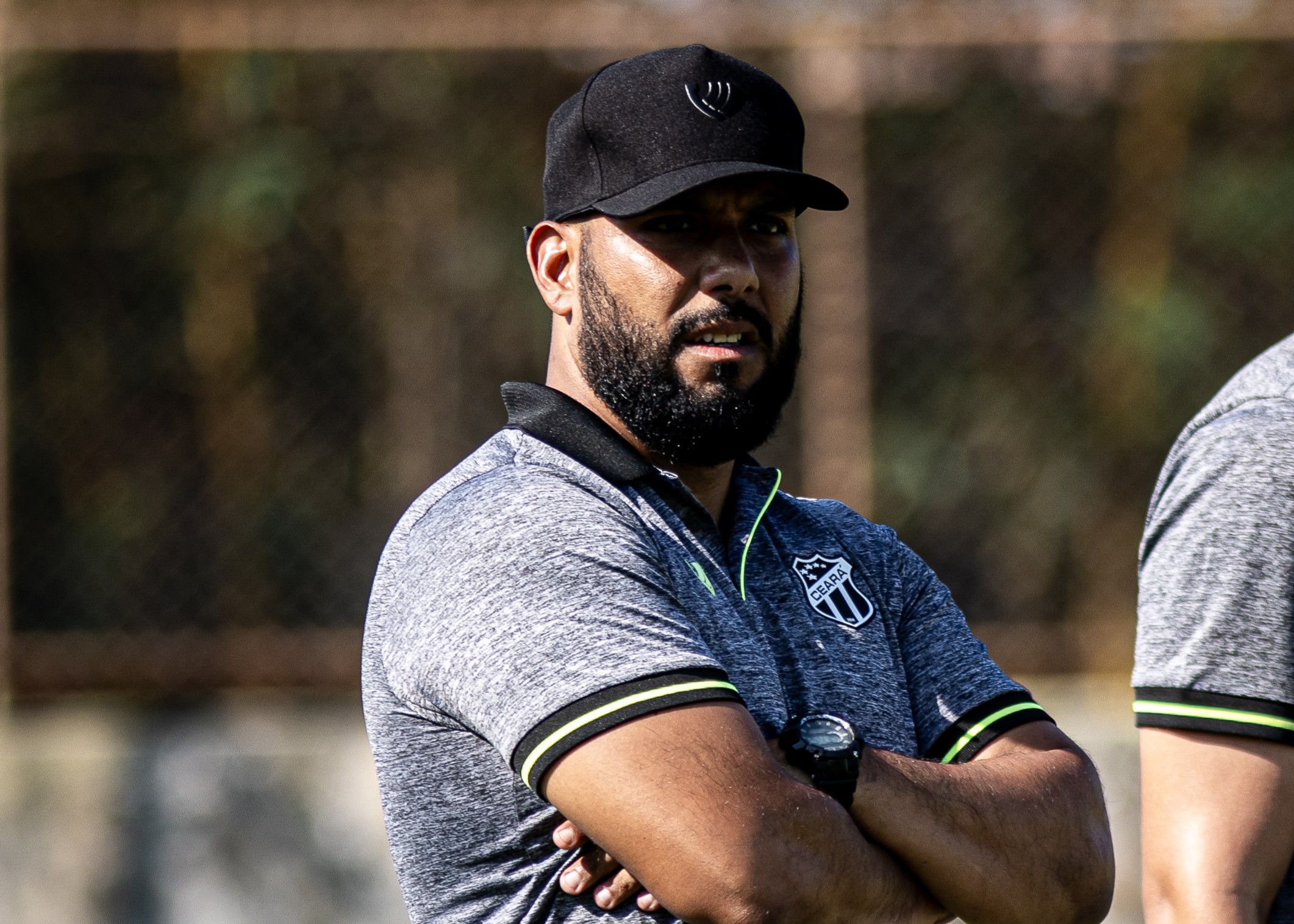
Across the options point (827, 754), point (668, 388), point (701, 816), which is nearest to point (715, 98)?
point (668, 388)

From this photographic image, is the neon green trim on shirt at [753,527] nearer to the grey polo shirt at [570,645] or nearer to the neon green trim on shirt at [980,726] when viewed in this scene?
the grey polo shirt at [570,645]

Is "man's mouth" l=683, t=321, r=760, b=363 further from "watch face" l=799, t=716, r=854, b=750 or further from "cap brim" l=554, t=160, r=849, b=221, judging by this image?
"watch face" l=799, t=716, r=854, b=750

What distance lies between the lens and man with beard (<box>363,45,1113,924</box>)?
81.2 inches

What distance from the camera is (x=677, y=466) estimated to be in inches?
104

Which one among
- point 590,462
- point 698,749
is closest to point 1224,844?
point 698,749

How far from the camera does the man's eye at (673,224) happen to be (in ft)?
8.52

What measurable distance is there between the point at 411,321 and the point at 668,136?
3.33m

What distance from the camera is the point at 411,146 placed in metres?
5.92

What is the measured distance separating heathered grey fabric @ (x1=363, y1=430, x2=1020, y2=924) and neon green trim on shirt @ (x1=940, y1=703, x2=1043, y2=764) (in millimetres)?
34

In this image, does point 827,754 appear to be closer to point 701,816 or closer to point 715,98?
point 701,816

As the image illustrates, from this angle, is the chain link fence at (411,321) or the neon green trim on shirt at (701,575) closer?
the neon green trim on shirt at (701,575)

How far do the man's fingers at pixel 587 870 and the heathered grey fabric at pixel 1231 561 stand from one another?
0.94 m

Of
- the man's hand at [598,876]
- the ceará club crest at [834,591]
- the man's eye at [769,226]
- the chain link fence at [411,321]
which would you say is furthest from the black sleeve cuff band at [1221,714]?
the chain link fence at [411,321]

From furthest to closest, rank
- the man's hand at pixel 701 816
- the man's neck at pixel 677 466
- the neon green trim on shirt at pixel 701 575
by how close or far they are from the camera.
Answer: the man's neck at pixel 677 466, the neon green trim on shirt at pixel 701 575, the man's hand at pixel 701 816
